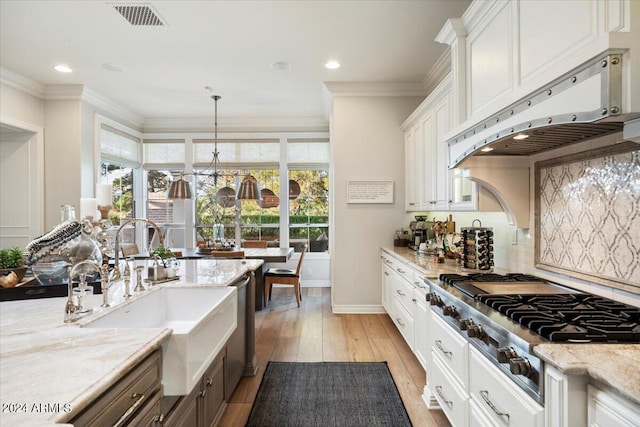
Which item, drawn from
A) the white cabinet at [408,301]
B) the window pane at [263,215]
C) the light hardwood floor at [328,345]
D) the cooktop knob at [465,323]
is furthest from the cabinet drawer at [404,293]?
the window pane at [263,215]

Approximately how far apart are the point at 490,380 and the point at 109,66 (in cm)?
488

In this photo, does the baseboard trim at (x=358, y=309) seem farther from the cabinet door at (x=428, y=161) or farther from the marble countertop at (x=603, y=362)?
the marble countertop at (x=603, y=362)

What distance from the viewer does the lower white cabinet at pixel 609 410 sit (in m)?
0.84

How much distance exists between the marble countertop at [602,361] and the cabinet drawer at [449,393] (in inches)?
29.7

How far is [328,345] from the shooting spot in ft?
11.7

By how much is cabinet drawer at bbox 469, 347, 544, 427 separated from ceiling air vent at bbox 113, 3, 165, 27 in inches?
138

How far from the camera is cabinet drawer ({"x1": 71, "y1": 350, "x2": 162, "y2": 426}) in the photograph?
899 millimetres

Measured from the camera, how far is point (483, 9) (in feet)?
6.53

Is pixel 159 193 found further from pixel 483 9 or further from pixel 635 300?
pixel 635 300

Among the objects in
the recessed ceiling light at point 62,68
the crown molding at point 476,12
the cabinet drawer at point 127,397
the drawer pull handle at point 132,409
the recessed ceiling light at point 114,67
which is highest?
the recessed ceiling light at point 62,68

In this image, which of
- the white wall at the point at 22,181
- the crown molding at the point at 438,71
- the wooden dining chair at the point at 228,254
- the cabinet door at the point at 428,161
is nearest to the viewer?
the cabinet door at the point at 428,161

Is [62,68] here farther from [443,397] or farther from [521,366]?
[521,366]

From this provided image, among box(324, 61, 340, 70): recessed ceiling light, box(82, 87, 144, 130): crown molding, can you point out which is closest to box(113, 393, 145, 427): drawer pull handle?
box(324, 61, 340, 70): recessed ceiling light

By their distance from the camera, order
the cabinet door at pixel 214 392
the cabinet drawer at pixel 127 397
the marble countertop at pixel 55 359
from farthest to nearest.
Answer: the cabinet door at pixel 214 392, the cabinet drawer at pixel 127 397, the marble countertop at pixel 55 359
